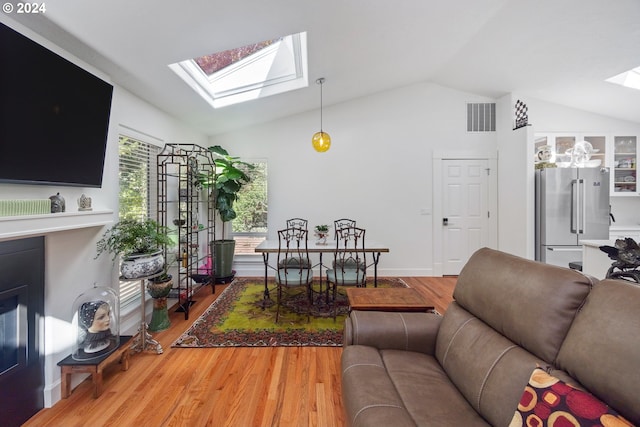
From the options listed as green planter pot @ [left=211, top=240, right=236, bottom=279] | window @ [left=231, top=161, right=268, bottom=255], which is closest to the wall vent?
window @ [left=231, top=161, right=268, bottom=255]

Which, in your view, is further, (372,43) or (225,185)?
(225,185)

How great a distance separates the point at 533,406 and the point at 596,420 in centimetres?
16

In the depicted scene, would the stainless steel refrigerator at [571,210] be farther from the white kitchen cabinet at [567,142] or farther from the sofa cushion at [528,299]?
the sofa cushion at [528,299]

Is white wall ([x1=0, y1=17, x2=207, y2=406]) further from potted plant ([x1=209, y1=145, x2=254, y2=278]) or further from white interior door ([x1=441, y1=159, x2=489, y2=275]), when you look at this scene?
white interior door ([x1=441, y1=159, x2=489, y2=275])

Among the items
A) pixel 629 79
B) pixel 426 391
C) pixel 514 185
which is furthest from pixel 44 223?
pixel 629 79

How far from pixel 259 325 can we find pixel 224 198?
2071 millimetres

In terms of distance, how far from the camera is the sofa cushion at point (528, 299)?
106 cm

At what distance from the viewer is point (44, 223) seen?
1.61m

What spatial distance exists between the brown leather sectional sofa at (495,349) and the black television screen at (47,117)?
2.18m

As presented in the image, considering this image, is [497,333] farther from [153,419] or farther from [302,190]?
[302,190]

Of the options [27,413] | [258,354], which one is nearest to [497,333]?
[258,354]

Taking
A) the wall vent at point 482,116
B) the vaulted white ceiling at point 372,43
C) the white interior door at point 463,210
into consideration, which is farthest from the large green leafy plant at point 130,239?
the wall vent at point 482,116

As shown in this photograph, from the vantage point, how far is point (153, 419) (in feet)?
5.65

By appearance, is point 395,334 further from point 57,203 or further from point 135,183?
point 135,183
